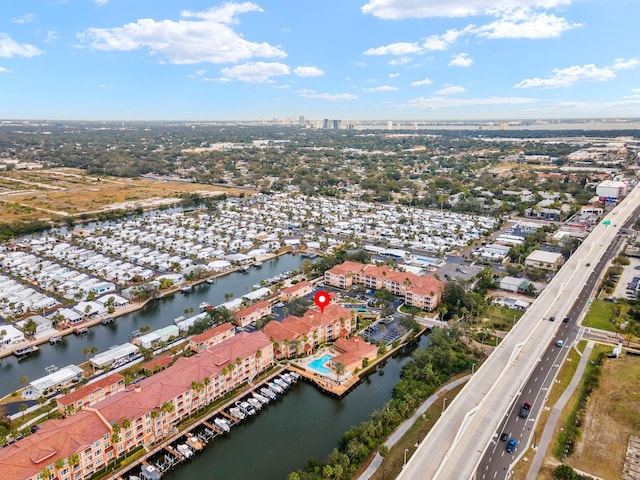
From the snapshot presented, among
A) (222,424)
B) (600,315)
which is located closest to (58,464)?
(222,424)

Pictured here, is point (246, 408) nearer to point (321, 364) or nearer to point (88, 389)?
point (321, 364)

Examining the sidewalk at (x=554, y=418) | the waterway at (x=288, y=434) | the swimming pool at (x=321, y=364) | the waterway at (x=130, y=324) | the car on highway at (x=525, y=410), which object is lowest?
the waterway at (x=288, y=434)

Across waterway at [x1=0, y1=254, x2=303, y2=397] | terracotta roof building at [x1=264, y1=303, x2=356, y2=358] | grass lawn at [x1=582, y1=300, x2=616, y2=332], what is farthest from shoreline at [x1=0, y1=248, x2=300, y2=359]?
grass lawn at [x1=582, y1=300, x2=616, y2=332]

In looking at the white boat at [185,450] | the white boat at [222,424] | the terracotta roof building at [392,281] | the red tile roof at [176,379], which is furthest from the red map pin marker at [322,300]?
the white boat at [185,450]

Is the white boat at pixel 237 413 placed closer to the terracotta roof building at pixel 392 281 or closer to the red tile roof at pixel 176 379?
the red tile roof at pixel 176 379

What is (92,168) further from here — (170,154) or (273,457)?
(273,457)

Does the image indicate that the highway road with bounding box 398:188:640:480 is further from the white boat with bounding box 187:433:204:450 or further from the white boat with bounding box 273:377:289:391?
the white boat with bounding box 187:433:204:450
